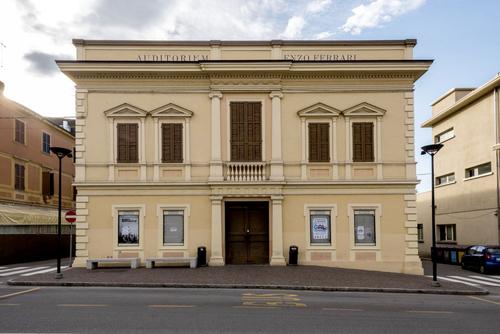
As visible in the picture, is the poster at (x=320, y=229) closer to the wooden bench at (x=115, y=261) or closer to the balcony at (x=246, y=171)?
the balcony at (x=246, y=171)

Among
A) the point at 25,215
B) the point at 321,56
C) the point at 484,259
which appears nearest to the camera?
the point at 321,56

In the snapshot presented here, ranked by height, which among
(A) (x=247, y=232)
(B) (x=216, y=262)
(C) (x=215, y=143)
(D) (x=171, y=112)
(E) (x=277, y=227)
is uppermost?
(D) (x=171, y=112)

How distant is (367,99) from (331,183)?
4125mm

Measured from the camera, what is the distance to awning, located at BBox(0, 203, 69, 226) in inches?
949

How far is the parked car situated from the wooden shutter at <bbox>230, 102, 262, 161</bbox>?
11.8 meters

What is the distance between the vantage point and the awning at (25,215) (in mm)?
24109

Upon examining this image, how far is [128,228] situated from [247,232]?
525 cm

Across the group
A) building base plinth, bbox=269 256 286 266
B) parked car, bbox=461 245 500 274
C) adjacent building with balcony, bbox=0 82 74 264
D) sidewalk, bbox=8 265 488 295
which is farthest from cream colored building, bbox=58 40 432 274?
adjacent building with balcony, bbox=0 82 74 264

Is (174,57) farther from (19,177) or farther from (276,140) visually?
(19,177)

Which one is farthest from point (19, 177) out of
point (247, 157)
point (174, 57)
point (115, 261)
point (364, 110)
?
point (364, 110)

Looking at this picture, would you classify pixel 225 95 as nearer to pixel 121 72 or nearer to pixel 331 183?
pixel 121 72

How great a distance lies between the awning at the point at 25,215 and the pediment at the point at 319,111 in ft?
54.2

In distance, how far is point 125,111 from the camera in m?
19.9

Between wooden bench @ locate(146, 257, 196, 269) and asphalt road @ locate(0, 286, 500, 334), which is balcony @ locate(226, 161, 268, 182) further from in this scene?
asphalt road @ locate(0, 286, 500, 334)
